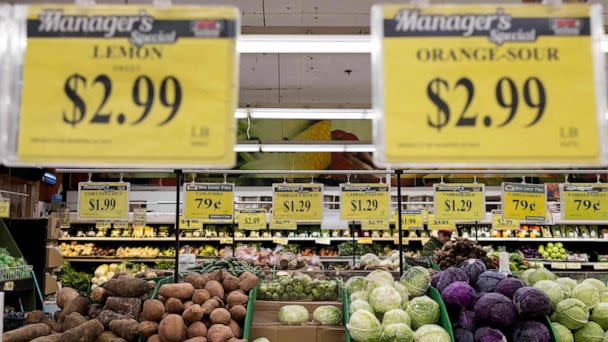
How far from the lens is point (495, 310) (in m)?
3.19

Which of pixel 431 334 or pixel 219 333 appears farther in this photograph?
pixel 219 333

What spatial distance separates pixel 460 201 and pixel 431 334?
17.6 ft

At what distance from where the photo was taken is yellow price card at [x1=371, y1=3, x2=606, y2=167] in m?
1.88

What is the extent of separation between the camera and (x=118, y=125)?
1.88 metres

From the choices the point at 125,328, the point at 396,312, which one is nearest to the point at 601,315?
the point at 396,312

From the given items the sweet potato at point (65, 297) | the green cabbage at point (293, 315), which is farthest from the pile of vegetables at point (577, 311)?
the sweet potato at point (65, 297)

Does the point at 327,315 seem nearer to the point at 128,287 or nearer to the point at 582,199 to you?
the point at 128,287

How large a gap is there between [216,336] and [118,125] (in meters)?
1.73

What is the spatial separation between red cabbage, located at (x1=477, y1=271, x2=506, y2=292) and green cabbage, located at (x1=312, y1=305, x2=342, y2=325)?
100 cm

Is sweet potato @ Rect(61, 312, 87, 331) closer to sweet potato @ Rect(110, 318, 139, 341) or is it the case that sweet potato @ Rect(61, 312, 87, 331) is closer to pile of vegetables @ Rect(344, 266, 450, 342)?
sweet potato @ Rect(110, 318, 139, 341)

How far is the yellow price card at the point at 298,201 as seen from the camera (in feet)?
26.7

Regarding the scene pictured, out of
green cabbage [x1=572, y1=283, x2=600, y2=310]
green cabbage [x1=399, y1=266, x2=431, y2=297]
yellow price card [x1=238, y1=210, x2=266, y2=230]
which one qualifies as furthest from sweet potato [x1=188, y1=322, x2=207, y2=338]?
yellow price card [x1=238, y1=210, x2=266, y2=230]

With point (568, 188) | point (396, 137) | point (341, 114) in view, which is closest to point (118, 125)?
point (396, 137)

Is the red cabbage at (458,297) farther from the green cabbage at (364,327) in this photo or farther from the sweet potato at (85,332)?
the sweet potato at (85,332)
